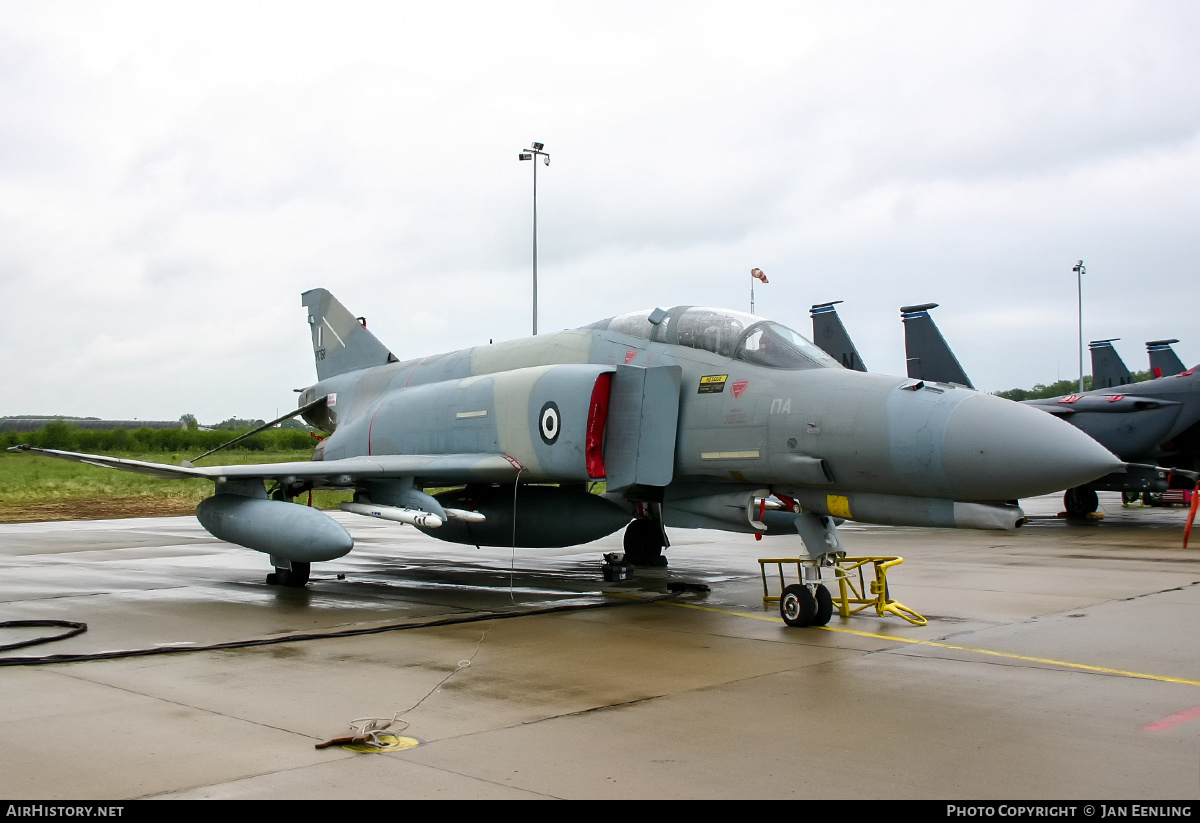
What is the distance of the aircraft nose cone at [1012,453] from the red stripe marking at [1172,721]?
178cm

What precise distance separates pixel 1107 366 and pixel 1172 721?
2796 centimetres

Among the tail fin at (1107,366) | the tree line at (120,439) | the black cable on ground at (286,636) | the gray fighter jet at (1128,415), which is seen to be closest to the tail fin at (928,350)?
the gray fighter jet at (1128,415)

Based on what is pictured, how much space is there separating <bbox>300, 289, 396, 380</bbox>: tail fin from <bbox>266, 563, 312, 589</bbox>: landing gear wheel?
13.9ft

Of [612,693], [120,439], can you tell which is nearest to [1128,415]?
[612,693]

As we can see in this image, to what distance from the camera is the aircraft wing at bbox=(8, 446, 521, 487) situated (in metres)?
9.94

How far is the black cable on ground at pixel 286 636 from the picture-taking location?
259 inches

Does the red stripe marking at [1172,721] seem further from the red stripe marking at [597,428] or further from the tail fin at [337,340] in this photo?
the tail fin at [337,340]

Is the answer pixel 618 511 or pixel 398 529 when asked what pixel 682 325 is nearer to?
pixel 618 511

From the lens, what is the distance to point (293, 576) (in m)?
10.9

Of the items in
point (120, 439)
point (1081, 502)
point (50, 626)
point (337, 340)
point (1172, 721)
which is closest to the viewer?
point (1172, 721)

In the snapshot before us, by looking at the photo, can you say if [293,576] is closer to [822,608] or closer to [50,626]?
[50,626]

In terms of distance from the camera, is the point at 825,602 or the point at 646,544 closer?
the point at 825,602

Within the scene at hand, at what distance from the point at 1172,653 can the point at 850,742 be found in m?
3.60

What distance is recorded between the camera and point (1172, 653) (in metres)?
6.83
